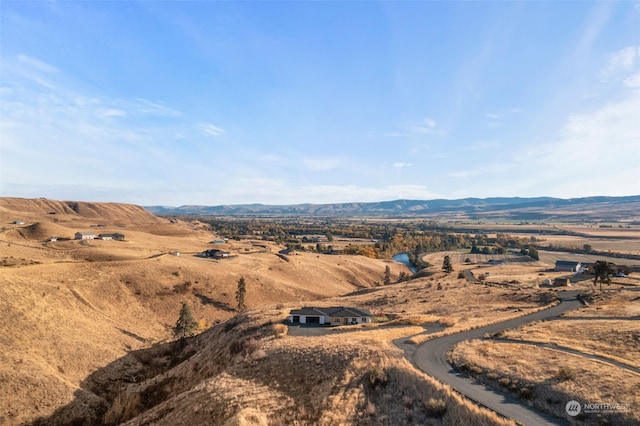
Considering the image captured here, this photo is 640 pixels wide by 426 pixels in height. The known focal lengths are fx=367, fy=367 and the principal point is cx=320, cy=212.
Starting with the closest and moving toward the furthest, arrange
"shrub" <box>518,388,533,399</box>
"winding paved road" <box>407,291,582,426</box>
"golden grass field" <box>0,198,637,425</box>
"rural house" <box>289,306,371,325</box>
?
"winding paved road" <box>407,291,582,426</box>
"shrub" <box>518,388,533,399</box>
"golden grass field" <box>0,198,637,425</box>
"rural house" <box>289,306,371,325</box>

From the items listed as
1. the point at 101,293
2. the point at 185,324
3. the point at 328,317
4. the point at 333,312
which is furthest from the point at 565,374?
the point at 101,293

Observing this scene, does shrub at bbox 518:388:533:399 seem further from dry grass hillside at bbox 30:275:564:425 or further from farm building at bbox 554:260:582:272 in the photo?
farm building at bbox 554:260:582:272

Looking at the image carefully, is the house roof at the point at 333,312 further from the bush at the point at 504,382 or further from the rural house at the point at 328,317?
the bush at the point at 504,382

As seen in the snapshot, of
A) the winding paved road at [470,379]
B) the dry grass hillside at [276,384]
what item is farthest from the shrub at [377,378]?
the winding paved road at [470,379]

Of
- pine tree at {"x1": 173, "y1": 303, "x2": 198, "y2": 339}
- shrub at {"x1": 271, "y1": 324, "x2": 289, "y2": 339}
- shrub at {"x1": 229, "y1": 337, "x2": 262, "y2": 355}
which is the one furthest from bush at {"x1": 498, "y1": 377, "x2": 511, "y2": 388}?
pine tree at {"x1": 173, "y1": 303, "x2": 198, "y2": 339}

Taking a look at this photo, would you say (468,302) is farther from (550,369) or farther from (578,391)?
(578,391)
